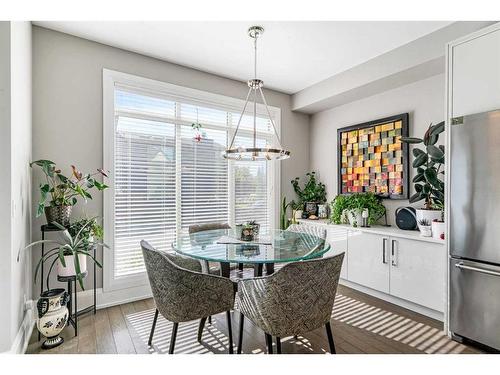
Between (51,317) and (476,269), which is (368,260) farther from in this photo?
(51,317)

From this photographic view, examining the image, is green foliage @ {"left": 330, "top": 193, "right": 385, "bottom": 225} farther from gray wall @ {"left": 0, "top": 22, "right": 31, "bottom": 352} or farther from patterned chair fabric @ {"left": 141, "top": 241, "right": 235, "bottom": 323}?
gray wall @ {"left": 0, "top": 22, "right": 31, "bottom": 352}

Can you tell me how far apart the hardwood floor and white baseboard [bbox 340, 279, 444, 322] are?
73 mm

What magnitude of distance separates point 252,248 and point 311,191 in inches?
97.5

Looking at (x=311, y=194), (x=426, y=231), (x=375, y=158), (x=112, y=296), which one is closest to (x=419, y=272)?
(x=426, y=231)

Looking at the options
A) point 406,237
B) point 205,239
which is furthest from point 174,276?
point 406,237

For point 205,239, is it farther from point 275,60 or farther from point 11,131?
point 275,60

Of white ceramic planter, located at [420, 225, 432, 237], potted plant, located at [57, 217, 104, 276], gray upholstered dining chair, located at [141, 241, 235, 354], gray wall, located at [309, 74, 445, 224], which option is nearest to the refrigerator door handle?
white ceramic planter, located at [420, 225, 432, 237]

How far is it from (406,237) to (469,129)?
1.20 metres

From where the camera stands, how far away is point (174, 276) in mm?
1884

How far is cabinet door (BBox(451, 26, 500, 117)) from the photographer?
213 cm

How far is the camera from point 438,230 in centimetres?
266

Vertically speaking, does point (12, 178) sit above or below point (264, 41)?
below

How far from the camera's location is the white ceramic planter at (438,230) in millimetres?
2629

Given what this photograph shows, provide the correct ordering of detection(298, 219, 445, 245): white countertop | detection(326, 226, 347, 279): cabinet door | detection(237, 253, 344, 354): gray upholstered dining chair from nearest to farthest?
detection(237, 253, 344, 354): gray upholstered dining chair
detection(298, 219, 445, 245): white countertop
detection(326, 226, 347, 279): cabinet door
